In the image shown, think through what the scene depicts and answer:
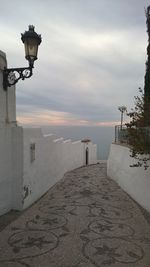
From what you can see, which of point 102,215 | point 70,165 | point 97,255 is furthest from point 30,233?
point 70,165

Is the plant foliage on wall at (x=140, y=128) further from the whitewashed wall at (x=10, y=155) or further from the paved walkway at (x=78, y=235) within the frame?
the whitewashed wall at (x=10, y=155)

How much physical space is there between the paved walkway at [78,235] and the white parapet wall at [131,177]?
359 mm

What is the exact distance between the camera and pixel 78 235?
5.45m

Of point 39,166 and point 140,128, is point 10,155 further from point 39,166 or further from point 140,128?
point 140,128

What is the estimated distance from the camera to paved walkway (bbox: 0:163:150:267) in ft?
14.4

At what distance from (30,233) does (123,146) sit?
23.6 feet

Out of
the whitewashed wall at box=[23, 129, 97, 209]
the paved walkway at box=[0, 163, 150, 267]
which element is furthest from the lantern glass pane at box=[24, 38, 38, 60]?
the paved walkway at box=[0, 163, 150, 267]

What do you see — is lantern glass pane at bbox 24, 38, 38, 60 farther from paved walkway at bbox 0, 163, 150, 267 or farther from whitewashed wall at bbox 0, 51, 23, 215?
paved walkway at bbox 0, 163, 150, 267

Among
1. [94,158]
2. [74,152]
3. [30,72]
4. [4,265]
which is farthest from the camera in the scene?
[94,158]

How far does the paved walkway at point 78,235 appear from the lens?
4.38 meters

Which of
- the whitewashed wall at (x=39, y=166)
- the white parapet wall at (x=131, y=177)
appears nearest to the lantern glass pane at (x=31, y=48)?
the whitewashed wall at (x=39, y=166)

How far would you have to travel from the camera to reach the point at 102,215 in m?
6.83

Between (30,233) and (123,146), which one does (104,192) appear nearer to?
(123,146)

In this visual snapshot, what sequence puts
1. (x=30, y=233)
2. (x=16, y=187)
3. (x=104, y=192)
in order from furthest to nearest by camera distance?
(x=104, y=192), (x=16, y=187), (x=30, y=233)
